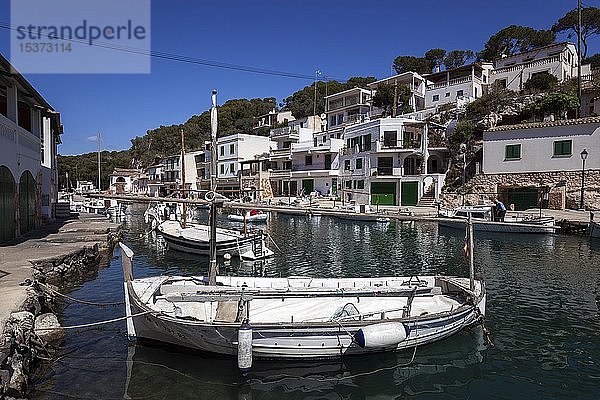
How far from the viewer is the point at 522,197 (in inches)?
1671

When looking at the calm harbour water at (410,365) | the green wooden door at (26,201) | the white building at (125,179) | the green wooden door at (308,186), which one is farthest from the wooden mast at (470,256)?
the white building at (125,179)

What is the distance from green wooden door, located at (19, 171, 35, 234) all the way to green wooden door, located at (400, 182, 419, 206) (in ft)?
129

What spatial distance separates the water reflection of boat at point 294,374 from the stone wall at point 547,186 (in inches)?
1409

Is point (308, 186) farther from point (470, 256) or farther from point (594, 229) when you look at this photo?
point (470, 256)

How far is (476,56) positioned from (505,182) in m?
51.1

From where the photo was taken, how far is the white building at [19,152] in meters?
20.0

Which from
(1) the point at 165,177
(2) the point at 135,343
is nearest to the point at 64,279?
(2) the point at 135,343

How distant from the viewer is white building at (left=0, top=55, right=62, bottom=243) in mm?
20031

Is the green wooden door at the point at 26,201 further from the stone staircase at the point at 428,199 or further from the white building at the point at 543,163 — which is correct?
the white building at the point at 543,163

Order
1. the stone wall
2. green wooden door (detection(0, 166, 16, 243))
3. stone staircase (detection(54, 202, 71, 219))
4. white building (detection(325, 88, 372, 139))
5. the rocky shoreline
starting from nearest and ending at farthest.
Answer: the rocky shoreline, green wooden door (detection(0, 166, 16, 243)), the stone wall, stone staircase (detection(54, 202, 71, 219)), white building (detection(325, 88, 372, 139))

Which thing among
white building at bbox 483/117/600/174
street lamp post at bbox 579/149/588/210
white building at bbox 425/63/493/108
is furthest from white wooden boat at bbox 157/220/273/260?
white building at bbox 425/63/493/108

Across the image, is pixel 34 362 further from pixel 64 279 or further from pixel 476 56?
pixel 476 56

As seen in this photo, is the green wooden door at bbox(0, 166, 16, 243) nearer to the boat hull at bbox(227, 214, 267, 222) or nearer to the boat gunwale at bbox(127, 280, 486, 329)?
the boat gunwale at bbox(127, 280, 486, 329)

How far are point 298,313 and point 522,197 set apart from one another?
3871cm
